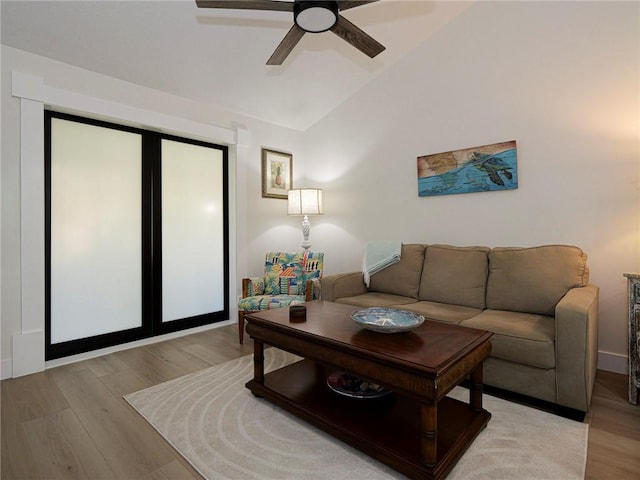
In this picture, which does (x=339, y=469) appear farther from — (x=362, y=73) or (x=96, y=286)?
(x=362, y=73)

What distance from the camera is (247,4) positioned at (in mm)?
1829

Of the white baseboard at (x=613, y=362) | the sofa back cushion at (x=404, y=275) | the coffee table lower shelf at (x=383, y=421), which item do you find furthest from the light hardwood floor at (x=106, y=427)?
the sofa back cushion at (x=404, y=275)

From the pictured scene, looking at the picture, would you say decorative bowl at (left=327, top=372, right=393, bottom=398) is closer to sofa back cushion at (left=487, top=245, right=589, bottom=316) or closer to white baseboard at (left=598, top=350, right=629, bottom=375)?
sofa back cushion at (left=487, top=245, right=589, bottom=316)

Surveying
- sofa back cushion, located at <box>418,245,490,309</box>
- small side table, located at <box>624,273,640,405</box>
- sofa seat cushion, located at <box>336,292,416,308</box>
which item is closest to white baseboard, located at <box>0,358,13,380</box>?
sofa seat cushion, located at <box>336,292,416,308</box>

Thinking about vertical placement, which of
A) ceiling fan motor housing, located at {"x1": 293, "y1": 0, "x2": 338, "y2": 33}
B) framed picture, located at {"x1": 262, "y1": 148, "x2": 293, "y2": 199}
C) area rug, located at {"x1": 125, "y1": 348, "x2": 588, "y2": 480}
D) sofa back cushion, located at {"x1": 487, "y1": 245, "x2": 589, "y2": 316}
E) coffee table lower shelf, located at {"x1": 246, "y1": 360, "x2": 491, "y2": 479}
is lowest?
area rug, located at {"x1": 125, "y1": 348, "x2": 588, "y2": 480}

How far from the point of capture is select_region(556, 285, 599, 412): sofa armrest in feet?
5.86

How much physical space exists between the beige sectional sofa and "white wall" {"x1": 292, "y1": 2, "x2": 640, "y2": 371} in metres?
0.35

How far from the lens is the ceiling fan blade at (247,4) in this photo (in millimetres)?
1812

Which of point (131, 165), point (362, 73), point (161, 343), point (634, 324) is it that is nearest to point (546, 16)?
point (362, 73)

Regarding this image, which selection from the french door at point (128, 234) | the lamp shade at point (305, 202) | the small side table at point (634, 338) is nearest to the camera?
the small side table at point (634, 338)

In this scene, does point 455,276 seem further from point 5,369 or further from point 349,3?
point 5,369

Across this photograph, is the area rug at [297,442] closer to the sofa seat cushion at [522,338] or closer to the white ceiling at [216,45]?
the sofa seat cushion at [522,338]

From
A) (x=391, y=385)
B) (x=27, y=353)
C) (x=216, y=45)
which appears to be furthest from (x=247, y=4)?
(x=27, y=353)

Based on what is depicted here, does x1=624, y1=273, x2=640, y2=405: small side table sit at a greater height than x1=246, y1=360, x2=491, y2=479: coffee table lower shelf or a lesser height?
greater
